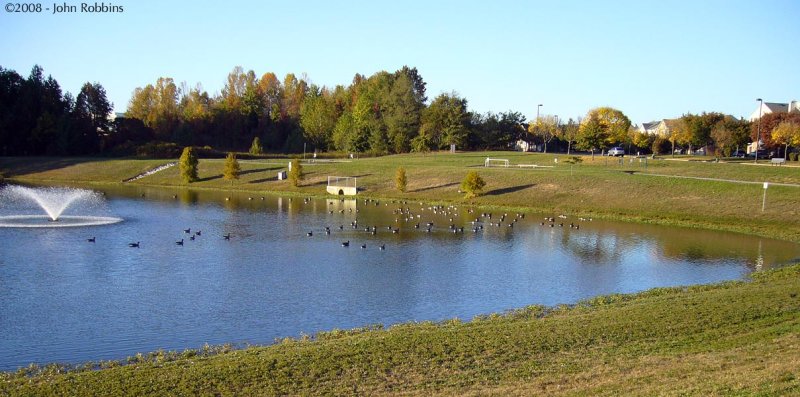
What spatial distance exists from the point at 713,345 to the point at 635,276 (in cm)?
1554

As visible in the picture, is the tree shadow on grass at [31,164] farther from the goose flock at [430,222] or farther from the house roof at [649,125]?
the house roof at [649,125]

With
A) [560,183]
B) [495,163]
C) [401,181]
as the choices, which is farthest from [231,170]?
[560,183]

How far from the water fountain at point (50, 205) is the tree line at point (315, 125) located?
36963 millimetres

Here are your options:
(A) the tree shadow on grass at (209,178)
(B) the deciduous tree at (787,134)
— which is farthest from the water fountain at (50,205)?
(B) the deciduous tree at (787,134)

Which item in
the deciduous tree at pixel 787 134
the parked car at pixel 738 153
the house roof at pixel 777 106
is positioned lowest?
the parked car at pixel 738 153

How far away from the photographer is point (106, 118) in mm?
124625

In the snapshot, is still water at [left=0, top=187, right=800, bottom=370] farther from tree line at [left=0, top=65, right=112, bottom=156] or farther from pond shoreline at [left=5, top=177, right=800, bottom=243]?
tree line at [left=0, top=65, right=112, bottom=156]

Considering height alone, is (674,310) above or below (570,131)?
below

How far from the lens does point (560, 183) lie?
70250 millimetres

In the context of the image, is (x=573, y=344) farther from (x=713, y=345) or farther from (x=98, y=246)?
(x=98, y=246)

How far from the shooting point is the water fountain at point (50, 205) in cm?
4709

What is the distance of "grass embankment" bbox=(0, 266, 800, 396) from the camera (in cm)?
1480

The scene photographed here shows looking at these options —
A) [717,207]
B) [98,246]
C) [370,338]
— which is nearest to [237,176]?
[98,246]

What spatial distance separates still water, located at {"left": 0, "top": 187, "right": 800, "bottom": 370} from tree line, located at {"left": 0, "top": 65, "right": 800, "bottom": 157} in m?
55.4
